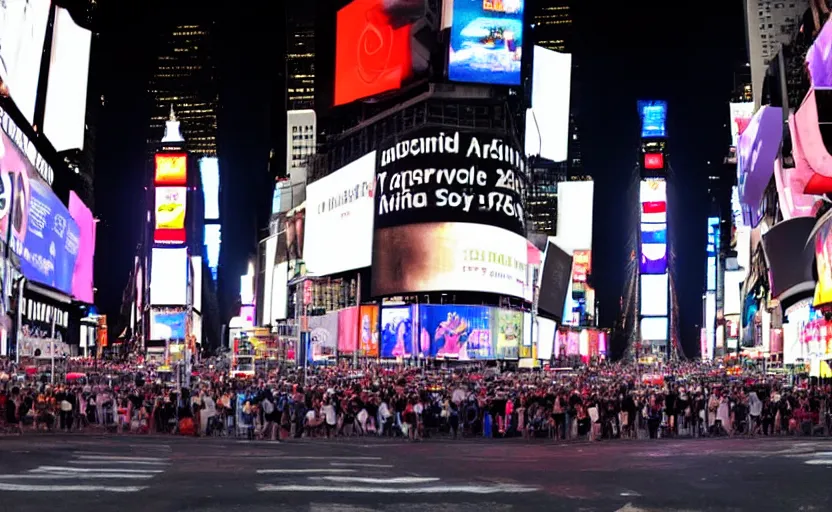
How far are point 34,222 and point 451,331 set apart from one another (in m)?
36.3

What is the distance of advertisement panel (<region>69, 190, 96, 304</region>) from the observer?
88.4m

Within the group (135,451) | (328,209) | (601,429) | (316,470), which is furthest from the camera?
(328,209)

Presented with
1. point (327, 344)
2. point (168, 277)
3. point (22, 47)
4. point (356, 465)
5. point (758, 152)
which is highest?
point (22, 47)

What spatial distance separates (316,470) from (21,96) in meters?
48.5

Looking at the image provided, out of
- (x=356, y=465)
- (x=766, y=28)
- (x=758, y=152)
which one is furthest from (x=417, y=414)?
(x=766, y=28)

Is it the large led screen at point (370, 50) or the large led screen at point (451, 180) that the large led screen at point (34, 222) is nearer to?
the large led screen at point (451, 180)

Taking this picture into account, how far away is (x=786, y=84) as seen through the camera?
238 feet

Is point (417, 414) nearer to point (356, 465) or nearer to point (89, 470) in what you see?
point (356, 465)

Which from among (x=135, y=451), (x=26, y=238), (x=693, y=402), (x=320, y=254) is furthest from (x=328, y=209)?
(x=135, y=451)

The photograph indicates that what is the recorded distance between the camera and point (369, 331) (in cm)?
9606

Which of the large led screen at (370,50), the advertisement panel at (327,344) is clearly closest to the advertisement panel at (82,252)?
the advertisement panel at (327,344)

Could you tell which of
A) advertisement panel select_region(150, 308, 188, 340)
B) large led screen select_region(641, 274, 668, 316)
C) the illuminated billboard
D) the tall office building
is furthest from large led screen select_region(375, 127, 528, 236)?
large led screen select_region(641, 274, 668, 316)

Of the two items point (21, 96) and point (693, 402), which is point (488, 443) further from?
point (21, 96)

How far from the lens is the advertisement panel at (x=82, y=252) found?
88.4 metres
